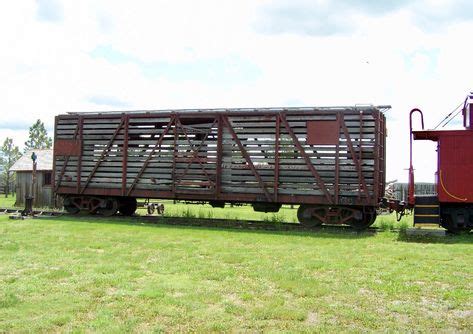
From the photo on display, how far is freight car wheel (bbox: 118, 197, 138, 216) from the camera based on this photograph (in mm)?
19203

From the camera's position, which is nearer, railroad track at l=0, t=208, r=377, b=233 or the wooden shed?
railroad track at l=0, t=208, r=377, b=233

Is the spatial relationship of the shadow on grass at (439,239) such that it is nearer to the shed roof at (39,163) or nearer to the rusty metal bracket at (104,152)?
the rusty metal bracket at (104,152)

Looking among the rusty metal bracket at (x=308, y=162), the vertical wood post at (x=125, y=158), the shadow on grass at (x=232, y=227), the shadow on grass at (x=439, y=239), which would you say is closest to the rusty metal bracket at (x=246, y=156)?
the shadow on grass at (x=232, y=227)

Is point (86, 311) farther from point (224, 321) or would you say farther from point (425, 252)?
point (425, 252)

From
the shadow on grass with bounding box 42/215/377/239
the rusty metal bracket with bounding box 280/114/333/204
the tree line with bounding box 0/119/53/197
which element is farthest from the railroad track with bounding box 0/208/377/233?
the tree line with bounding box 0/119/53/197

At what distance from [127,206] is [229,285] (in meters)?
13.3

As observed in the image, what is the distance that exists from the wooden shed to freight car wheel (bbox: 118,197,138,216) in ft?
25.7

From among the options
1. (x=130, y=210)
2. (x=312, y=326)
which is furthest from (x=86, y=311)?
(x=130, y=210)

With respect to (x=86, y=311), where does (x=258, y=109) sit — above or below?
above

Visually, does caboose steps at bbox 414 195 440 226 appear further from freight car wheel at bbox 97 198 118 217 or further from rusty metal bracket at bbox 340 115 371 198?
freight car wheel at bbox 97 198 118 217

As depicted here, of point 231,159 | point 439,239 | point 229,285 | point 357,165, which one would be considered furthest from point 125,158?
point 229,285

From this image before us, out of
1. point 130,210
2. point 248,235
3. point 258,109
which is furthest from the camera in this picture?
point 130,210

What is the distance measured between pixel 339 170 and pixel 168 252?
283 inches

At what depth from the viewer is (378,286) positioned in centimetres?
702
